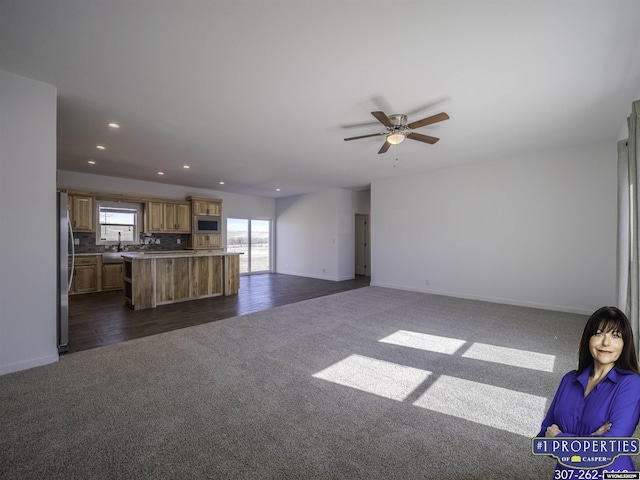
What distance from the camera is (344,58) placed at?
244cm

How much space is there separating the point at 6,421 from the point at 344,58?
3727mm

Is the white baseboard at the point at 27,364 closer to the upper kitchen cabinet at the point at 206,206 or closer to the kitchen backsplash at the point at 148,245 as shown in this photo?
the kitchen backsplash at the point at 148,245

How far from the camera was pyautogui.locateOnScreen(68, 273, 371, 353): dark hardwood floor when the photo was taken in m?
3.84

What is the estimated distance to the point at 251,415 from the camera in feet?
6.77

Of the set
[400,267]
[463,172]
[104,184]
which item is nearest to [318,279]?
[400,267]

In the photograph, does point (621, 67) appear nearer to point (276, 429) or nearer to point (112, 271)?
point (276, 429)

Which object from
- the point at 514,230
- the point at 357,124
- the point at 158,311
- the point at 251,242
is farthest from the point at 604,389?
the point at 251,242

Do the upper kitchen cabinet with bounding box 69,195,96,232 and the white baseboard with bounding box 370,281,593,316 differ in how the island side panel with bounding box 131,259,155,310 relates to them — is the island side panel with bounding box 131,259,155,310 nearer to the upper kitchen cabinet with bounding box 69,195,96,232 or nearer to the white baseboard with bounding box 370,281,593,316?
the upper kitchen cabinet with bounding box 69,195,96,232

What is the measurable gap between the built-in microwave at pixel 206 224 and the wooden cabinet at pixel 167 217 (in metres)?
0.20

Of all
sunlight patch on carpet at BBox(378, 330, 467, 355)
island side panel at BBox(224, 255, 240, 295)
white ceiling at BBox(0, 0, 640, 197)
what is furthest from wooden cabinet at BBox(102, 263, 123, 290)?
sunlight patch on carpet at BBox(378, 330, 467, 355)

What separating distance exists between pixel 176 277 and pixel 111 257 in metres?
2.48

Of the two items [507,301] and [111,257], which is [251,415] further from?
[111,257]

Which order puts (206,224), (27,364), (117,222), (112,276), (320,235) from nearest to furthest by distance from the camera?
1. (27,364)
2. (112,276)
3. (117,222)
4. (206,224)
5. (320,235)

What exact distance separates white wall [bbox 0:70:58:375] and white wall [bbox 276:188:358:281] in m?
6.47
